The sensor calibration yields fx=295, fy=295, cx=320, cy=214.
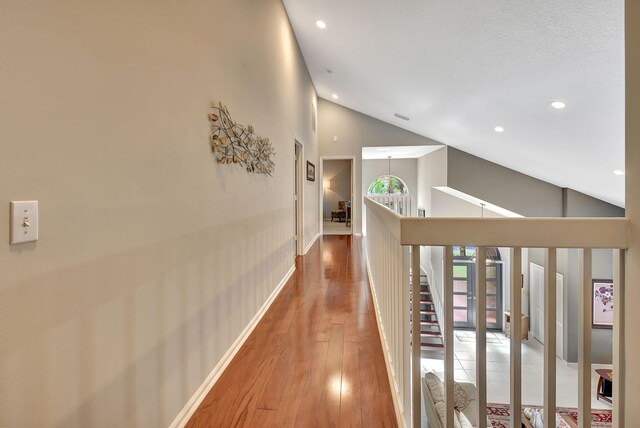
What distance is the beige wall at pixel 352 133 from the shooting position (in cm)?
720

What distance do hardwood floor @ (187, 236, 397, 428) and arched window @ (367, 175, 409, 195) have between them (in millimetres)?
8899

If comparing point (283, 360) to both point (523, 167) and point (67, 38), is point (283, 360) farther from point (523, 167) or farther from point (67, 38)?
point (523, 167)

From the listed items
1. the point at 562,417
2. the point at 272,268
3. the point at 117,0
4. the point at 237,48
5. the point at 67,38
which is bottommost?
the point at 562,417

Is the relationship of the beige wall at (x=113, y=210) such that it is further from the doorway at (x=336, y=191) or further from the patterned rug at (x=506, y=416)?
the doorway at (x=336, y=191)

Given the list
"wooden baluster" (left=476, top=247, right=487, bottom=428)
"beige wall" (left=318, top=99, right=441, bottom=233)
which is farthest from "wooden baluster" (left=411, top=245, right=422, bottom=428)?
"beige wall" (left=318, top=99, right=441, bottom=233)

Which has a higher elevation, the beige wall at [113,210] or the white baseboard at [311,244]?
the beige wall at [113,210]

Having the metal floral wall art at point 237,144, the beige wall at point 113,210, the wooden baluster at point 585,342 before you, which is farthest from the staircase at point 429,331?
the beige wall at point 113,210

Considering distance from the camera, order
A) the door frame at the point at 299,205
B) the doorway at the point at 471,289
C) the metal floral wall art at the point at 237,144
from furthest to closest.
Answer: the doorway at the point at 471,289 → the door frame at the point at 299,205 → the metal floral wall art at the point at 237,144

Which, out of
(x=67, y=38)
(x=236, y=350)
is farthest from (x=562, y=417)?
(x=67, y=38)

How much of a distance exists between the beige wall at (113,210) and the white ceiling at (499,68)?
199 cm

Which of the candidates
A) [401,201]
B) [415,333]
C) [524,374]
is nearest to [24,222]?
[415,333]

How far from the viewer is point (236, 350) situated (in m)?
1.98

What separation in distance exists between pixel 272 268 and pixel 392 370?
1.68 meters

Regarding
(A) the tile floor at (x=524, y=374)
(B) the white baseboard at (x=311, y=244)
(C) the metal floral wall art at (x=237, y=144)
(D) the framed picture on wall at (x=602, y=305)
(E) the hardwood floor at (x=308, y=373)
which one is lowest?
(A) the tile floor at (x=524, y=374)
